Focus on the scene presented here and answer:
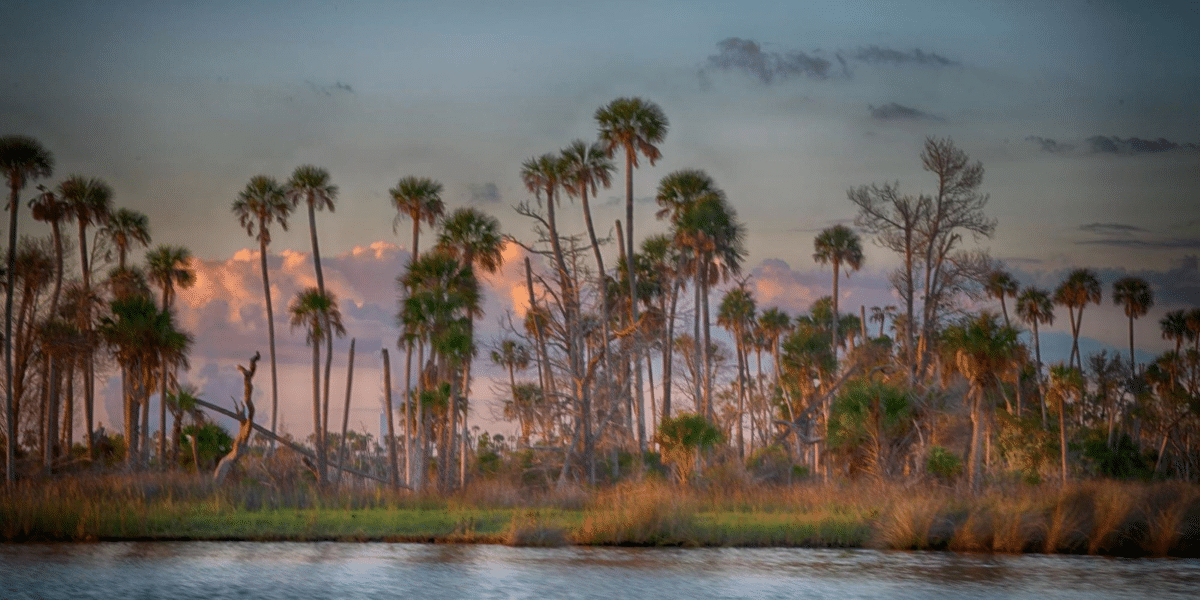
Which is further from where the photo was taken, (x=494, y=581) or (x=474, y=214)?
(x=474, y=214)

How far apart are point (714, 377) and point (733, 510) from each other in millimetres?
17577

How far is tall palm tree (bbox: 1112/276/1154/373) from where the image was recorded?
250ft

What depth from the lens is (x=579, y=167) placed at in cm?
4712

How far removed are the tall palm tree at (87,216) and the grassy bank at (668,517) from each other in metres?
20.8

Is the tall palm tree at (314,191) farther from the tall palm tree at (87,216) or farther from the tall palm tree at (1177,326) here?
the tall palm tree at (1177,326)

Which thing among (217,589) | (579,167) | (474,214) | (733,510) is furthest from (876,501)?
(474,214)

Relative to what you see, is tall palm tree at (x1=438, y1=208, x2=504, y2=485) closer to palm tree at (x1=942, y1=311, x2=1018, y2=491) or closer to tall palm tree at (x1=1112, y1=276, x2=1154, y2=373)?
palm tree at (x1=942, y1=311, x2=1018, y2=491)

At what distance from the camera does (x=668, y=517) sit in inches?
1046

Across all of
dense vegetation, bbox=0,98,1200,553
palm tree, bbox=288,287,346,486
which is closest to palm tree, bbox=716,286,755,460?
dense vegetation, bbox=0,98,1200,553

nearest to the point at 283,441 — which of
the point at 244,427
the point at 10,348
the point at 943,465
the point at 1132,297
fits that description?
→ the point at 244,427

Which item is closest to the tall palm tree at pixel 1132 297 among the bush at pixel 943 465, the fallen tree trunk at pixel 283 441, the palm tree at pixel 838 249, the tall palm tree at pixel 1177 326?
the tall palm tree at pixel 1177 326

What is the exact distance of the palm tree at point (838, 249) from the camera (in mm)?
62281

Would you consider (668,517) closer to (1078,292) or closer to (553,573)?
(553,573)

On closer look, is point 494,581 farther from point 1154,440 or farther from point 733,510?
point 1154,440
